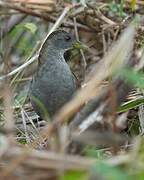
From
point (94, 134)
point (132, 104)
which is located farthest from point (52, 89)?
point (94, 134)

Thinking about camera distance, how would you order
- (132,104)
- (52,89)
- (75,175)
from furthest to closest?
1. (52,89)
2. (132,104)
3. (75,175)

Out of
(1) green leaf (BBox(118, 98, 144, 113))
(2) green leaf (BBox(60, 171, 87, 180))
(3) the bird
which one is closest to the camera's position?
(2) green leaf (BBox(60, 171, 87, 180))

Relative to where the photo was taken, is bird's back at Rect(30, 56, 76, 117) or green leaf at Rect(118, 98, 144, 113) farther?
bird's back at Rect(30, 56, 76, 117)

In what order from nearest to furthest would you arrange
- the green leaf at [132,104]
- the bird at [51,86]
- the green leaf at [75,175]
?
the green leaf at [75,175], the green leaf at [132,104], the bird at [51,86]

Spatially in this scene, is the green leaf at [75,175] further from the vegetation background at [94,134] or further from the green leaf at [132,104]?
the green leaf at [132,104]

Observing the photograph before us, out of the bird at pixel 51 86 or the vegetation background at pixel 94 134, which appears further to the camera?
A: the bird at pixel 51 86

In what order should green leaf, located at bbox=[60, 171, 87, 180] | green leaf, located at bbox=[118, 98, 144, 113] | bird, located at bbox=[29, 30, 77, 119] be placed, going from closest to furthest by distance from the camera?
green leaf, located at bbox=[60, 171, 87, 180] → green leaf, located at bbox=[118, 98, 144, 113] → bird, located at bbox=[29, 30, 77, 119]

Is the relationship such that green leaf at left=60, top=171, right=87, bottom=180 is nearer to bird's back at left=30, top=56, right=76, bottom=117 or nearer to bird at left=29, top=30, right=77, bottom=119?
bird at left=29, top=30, right=77, bottom=119

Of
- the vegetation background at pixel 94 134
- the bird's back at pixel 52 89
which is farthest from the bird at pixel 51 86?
the vegetation background at pixel 94 134

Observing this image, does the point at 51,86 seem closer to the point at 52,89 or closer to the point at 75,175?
the point at 52,89

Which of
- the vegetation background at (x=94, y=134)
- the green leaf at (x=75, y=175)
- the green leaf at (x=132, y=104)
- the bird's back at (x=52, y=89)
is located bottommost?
the green leaf at (x=75, y=175)

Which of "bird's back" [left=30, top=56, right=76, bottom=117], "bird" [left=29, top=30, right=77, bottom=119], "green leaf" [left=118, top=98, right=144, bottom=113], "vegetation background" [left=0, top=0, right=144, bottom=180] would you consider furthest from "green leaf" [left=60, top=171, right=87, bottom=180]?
"bird's back" [left=30, top=56, right=76, bottom=117]

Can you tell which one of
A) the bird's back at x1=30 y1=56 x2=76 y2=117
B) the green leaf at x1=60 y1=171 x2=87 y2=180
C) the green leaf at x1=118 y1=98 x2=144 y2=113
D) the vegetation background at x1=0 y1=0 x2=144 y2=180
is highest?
the bird's back at x1=30 y1=56 x2=76 y2=117

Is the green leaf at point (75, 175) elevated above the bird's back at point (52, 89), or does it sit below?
below
